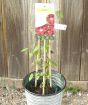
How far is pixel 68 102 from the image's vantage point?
3182mm

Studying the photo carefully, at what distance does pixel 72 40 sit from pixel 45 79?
52 centimetres

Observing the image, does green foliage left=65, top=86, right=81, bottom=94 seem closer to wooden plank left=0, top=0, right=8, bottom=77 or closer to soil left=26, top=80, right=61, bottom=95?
soil left=26, top=80, right=61, bottom=95

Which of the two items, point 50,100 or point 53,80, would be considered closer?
point 50,100

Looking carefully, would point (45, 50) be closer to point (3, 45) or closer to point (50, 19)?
point (50, 19)

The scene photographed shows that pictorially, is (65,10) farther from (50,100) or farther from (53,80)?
(50,100)

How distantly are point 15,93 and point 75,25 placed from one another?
3.17ft

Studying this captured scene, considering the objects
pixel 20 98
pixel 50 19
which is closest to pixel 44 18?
pixel 50 19

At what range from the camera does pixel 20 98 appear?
127 inches

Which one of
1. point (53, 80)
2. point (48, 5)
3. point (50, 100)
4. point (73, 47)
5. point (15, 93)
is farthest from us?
point (15, 93)

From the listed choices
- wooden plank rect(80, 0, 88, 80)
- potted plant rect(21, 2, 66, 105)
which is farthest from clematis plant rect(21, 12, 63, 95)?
wooden plank rect(80, 0, 88, 80)

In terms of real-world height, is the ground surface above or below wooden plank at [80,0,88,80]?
below

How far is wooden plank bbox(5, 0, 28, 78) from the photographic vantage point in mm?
2939

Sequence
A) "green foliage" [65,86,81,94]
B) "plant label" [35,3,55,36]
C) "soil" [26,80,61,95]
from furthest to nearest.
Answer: "green foliage" [65,86,81,94], "soil" [26,80,61,95], "plant label" [35,3,55,36]

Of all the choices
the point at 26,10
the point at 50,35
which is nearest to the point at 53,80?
the point at 50,35
